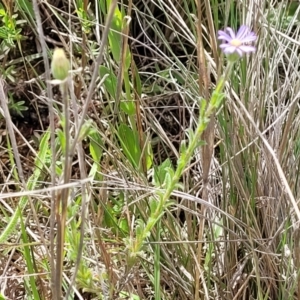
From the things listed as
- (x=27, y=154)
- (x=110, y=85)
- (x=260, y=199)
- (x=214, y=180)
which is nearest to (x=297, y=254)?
(x=260, y=199)

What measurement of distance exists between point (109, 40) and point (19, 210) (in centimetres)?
27

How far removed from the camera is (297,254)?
2.57 feet

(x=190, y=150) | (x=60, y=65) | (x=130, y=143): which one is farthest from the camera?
(x=130, y=143)

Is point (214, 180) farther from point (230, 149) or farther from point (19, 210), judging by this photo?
point (19, 210)

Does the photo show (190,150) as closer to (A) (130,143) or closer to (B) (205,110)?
(B) (205,110)

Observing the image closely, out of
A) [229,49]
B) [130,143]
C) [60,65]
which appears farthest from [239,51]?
[130,143]

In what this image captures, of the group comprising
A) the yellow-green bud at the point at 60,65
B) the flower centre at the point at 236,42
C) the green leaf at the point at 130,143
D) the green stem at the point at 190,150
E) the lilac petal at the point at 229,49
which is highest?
the yellow-green bud at the point at 60,65

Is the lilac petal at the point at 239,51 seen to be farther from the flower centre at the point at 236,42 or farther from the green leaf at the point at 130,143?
the green leaf at the point at 130,143

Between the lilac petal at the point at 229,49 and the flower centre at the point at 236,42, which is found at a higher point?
the flower centre at the point at 236,42

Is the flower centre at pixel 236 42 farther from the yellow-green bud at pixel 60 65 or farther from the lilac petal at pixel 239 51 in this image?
the yellow-green bud at pixel 60 65

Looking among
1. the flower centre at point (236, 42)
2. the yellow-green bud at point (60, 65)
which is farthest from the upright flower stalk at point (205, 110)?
the yellow-green bud at point (60, 65)

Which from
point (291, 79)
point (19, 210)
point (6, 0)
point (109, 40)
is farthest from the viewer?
point (6, 0)

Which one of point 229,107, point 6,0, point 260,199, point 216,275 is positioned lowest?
point 216,275

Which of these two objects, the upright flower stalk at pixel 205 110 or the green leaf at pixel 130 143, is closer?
the upright flower stalk at pixel 205 110
